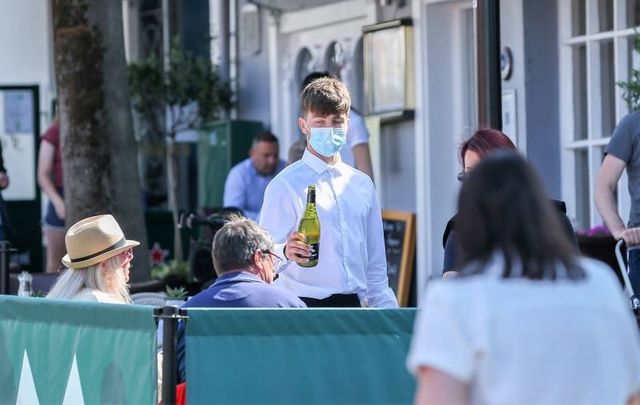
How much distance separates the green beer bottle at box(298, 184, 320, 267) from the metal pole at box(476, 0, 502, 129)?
166 centimetres

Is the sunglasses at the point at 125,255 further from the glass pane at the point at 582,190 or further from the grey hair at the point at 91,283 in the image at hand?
the glass pane at the point at 582,190

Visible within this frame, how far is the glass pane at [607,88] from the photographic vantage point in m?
10.2

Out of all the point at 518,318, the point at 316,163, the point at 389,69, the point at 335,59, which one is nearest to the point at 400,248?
the point at 389,69

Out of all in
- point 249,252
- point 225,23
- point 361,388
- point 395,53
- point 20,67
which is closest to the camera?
point 361,388

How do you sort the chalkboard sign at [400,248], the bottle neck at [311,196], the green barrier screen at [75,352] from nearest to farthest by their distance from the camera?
the green barrier screen at [75,352]
the bottle neck at [311,196]
the chalkboard sign at [400,248]

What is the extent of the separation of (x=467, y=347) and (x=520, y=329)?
4.6 inches

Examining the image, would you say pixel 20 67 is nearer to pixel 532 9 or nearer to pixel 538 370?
pixel 532 9

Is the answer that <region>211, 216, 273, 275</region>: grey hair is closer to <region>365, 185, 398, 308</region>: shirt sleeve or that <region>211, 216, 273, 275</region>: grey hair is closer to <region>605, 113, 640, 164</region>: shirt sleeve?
<region>365, 185, 398, 308</region>: shirt sleeve

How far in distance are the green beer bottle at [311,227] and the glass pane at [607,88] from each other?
4.39 metres

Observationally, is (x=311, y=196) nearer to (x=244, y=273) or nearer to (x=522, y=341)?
(x=244, y=273)

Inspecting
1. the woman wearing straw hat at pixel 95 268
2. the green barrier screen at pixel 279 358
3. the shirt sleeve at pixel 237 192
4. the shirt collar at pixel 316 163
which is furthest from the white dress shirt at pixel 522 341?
the shirt sleeve at pixel 237 192

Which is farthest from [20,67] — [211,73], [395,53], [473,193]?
[473,193]

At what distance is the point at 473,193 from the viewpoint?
339cm

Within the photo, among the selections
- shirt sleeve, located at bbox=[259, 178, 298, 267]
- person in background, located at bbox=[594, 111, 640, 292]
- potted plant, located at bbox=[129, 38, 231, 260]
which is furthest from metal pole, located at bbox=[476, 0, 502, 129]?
potted plant, located at bbox=[129, 38, 231, 260]
